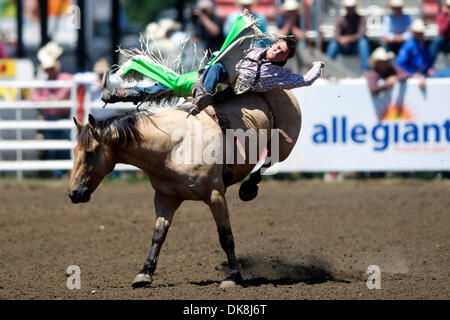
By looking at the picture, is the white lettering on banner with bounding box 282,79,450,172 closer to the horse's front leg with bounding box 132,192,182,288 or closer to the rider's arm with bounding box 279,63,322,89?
the rider's arm with bounding box 279,63,322,89

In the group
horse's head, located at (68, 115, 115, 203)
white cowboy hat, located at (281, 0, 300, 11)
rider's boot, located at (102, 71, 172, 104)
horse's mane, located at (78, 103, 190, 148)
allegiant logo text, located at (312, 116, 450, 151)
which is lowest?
allegiant logo text, located at (312, 116, 450, 151)

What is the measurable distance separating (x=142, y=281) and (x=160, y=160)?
86 centimetres

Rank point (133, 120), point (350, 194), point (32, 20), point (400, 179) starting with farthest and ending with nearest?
point (32, 20) < point (400, 179) < point (350, 194) < point (133, 120)

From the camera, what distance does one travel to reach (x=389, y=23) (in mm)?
11984

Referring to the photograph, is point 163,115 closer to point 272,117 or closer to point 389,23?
point 272,117

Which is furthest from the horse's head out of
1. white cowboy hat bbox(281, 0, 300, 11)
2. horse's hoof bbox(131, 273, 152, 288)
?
white cowboy hat bbox(281, 0, 300, 11)

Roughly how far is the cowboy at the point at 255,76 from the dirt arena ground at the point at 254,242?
54.7 inches

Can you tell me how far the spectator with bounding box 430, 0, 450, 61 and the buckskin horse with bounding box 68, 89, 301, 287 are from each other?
6238mm

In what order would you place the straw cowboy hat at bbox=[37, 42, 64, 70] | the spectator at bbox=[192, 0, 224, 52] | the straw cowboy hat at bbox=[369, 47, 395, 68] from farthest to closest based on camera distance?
the spectator at bbox=[192, 0, 224, 52] < the straw cowboy hat at bbox=[37, 42, 64, 70] < the straw cowboy hat at bbox=[369, 47, 395, 68]

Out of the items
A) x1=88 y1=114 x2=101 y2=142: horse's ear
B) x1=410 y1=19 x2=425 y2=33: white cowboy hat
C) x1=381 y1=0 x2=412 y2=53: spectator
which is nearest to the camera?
x1=88 y1=114 x2=101 y2=142: horse's ear

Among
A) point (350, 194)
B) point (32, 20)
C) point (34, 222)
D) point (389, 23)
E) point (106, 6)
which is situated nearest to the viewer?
point (34, 222)

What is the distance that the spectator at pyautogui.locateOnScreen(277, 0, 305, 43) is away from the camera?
12.0 metres
